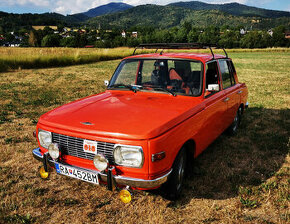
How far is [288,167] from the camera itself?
3.92 m

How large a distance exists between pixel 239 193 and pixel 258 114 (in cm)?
426

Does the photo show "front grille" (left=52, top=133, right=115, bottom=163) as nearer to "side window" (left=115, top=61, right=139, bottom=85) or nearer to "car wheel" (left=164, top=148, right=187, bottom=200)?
"car wheel" (left=164, top=148, right=187, bottom=200)

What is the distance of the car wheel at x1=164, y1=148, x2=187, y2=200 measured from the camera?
278 centimetres

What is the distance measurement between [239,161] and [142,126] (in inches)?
99.1

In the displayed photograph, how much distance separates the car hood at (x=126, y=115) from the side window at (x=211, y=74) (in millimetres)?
494

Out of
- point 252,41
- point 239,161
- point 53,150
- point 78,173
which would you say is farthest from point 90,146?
point 252,41

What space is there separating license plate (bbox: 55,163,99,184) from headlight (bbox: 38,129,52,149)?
0.32 metres

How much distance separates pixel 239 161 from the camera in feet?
13.7

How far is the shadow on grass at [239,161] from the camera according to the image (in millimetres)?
3326

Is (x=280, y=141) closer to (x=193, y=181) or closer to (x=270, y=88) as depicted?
(x=193, y=181)

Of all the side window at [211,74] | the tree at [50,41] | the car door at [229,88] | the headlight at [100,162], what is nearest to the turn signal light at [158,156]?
the headlight at [100,162]

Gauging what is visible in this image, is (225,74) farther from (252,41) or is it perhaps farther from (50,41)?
(252,41)

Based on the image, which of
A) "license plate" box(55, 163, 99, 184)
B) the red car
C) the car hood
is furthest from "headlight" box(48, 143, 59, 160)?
the car hood

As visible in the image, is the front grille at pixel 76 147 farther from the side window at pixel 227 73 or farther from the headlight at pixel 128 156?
the side window at pixel 227 73
